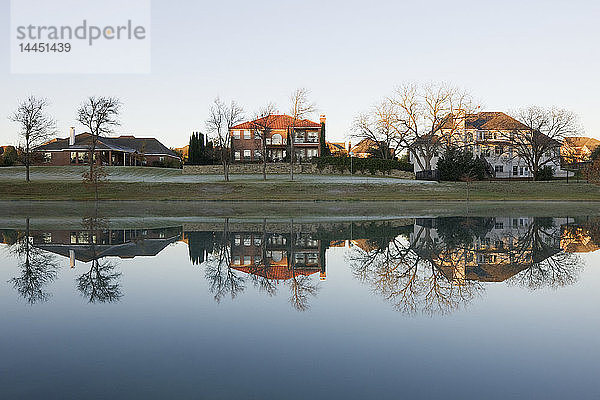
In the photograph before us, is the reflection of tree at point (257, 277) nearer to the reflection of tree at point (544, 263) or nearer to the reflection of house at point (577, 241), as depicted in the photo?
the reflection of tree at point (544, 263)

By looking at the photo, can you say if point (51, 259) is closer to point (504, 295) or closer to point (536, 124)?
point (504, 295)

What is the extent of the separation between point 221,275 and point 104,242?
23.6ft

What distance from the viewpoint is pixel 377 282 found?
34.2 feet

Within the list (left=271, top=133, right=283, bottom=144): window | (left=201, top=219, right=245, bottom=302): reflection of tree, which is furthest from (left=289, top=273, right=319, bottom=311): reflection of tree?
(left=271, top=133, right=283, bottom=144): window

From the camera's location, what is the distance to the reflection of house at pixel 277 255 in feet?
38.5

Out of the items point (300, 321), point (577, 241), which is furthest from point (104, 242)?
point (577, 241)

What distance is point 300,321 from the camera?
7.52 metres

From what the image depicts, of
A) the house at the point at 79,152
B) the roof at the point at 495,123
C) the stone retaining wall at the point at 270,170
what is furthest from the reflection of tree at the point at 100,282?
the roof at the point at 495,123

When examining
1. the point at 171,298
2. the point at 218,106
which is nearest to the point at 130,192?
the point at 218,106

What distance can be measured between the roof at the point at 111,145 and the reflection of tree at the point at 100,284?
50.9 meters

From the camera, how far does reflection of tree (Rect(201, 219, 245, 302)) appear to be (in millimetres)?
9637

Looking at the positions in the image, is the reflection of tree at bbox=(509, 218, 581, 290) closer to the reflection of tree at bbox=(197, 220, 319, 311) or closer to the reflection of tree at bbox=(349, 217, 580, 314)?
the reflection of tree at bbox=(349, 217, 580, 314)

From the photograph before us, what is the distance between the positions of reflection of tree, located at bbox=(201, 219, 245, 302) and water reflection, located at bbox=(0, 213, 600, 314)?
21mm

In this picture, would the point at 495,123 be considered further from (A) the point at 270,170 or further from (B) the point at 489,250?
(B) the point at 489,250
